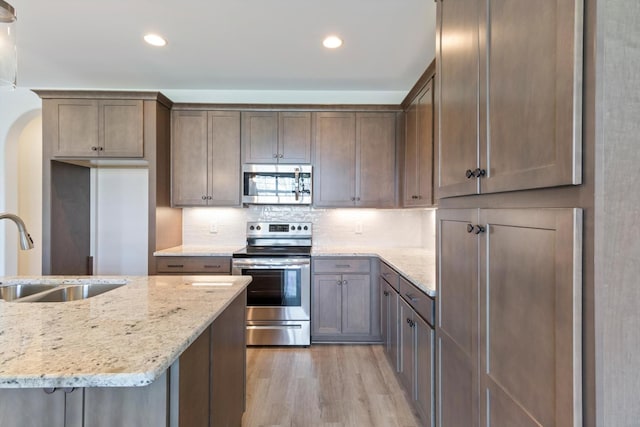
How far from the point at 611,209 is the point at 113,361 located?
1.18 m

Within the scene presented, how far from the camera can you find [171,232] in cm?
339

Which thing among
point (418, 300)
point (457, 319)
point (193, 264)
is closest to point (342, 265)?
point (418, 300)

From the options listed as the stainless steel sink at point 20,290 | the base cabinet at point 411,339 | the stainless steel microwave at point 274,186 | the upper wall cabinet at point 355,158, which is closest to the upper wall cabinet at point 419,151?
the upper wall cabinet at point 355,158

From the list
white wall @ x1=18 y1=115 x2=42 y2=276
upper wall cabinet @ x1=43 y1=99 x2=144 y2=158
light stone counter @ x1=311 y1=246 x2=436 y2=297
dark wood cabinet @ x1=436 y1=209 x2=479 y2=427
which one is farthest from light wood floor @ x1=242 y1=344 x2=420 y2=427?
white wall @ x1=18 y1=115 x2=42 y2=276

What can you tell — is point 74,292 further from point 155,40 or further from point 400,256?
point 400,256

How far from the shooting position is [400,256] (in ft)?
9.55

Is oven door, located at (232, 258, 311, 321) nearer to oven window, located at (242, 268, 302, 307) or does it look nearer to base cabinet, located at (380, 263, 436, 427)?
oven window, located at (242, 268, 302, 307)

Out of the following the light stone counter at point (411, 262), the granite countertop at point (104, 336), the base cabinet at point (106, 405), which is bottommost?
the base cabinet at point (106, 405)

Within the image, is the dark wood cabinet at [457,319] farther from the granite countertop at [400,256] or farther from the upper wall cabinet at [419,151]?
the upper wall cabinet at [419,151]

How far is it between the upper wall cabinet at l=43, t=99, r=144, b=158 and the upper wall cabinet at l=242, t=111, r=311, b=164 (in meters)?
1.01

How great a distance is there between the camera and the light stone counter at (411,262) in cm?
179

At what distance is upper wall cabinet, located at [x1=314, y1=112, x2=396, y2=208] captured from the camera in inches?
132

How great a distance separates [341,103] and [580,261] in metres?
3.10

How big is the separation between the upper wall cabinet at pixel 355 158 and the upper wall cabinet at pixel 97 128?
1.76 metres
